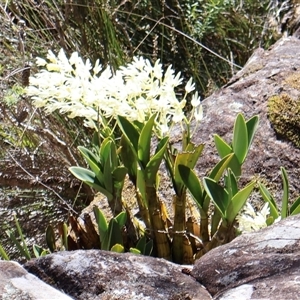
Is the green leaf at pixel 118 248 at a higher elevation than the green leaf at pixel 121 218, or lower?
lower

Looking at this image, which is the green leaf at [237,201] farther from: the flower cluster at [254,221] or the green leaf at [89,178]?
the green leaf at [89,178]

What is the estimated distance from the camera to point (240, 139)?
1.29 metres

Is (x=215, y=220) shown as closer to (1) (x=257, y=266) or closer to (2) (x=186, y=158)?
(2) (x=186, y=158)

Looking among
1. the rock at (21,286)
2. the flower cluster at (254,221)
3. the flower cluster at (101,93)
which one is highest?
the flower cluster at (101,93)

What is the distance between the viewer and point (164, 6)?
9.96ft

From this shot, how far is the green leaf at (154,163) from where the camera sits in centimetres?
121

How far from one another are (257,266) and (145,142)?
35cm

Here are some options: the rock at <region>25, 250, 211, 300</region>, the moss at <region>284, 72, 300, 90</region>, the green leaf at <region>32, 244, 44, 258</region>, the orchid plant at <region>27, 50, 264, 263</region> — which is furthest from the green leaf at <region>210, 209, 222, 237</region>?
the moss at <region>284, 72, 300, 90</region>

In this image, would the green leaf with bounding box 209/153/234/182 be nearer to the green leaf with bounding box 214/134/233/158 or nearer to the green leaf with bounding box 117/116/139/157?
the green leaf with bounding box 214/134/233/158

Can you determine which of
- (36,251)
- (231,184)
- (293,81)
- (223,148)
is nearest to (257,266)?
(231,184)

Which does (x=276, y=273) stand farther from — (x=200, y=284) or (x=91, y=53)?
(x=91, y=53)

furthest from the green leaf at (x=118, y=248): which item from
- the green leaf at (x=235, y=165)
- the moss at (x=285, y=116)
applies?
the moss at (x=285, y=116)

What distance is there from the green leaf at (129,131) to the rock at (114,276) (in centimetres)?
26

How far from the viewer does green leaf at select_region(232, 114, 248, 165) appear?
1272 millimetres
